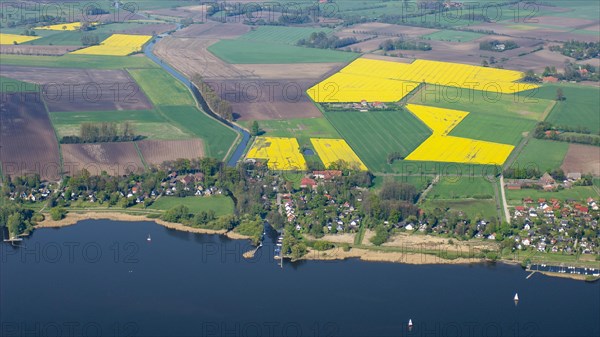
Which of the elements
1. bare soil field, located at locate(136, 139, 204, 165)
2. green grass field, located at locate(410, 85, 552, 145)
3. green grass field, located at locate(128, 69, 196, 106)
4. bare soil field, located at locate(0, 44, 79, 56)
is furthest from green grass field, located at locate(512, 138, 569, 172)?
bare soil field, located at locate(0, 44, 79, 56)

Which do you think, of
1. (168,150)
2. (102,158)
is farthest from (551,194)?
(102,158)

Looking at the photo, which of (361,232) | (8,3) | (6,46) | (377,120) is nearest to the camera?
(361,232)

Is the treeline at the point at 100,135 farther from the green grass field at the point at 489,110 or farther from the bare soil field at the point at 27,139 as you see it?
the green grass field at the point at 489,110

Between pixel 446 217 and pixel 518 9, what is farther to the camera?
pixel 518 9

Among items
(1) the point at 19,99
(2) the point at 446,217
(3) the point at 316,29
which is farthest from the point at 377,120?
(3) the point at 316,29

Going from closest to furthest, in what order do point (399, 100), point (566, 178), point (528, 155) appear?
point (566, 178)
point (528, 155)
point (399, 100)

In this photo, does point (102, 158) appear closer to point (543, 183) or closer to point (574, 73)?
point (543, 183)

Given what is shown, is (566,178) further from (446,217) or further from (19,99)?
(19,99)
